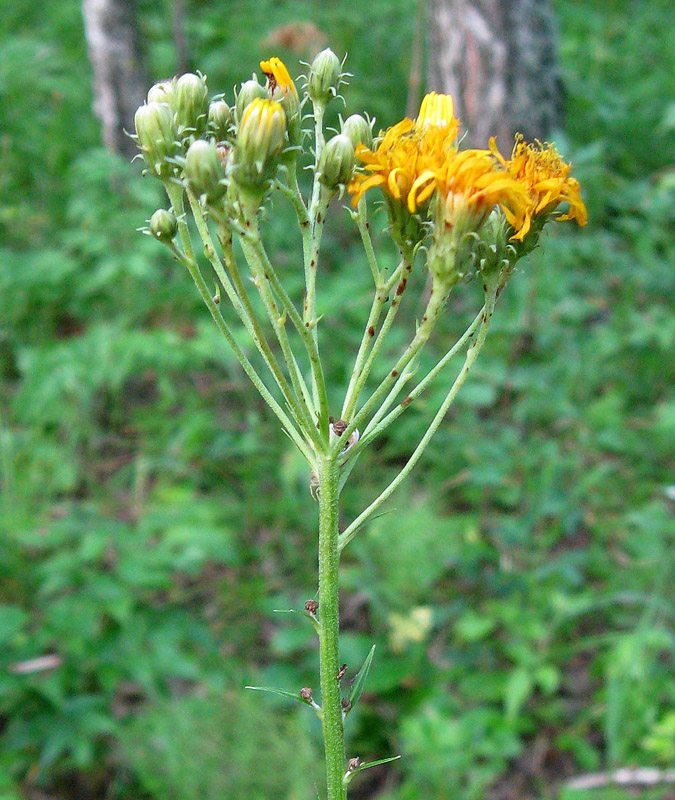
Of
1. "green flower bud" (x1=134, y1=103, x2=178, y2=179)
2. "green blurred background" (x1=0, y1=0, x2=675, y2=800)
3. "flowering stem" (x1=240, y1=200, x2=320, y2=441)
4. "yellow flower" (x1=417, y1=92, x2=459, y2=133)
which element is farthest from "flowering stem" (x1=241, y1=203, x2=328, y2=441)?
"green blurred background" (x1=0, y1=0, x2=675, y2=800)

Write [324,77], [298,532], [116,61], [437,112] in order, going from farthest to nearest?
[116,61]
[298,532]
[324,77]
[437,112]

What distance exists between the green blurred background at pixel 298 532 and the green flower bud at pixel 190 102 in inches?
66.8

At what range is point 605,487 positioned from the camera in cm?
372

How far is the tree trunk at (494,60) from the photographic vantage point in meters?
4.82

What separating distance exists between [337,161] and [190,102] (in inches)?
12.2

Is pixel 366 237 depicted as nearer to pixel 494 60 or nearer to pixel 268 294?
pixel 268 294

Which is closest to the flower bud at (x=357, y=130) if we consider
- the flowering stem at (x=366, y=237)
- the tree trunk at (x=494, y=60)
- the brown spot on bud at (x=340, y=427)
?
the flowering stem at (x=366, y=237)

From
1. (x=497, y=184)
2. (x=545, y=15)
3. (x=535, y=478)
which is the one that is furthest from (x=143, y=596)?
(x=545, y=15)

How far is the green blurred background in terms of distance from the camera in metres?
2.82

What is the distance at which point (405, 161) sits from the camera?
1315 mm

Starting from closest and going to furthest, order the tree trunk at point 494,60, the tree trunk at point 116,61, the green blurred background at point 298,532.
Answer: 1. the green blurred background at point 298,532
2. the tree trunk at point 494,60
3. the tree trunk at point 116,61

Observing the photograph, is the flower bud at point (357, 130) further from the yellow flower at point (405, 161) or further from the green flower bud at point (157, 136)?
the green flower bud at point (157, 136)

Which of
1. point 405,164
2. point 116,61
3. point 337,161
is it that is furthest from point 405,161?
point 116,61

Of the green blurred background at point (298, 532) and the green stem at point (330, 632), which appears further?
the green blurred background at point (298, 532)
